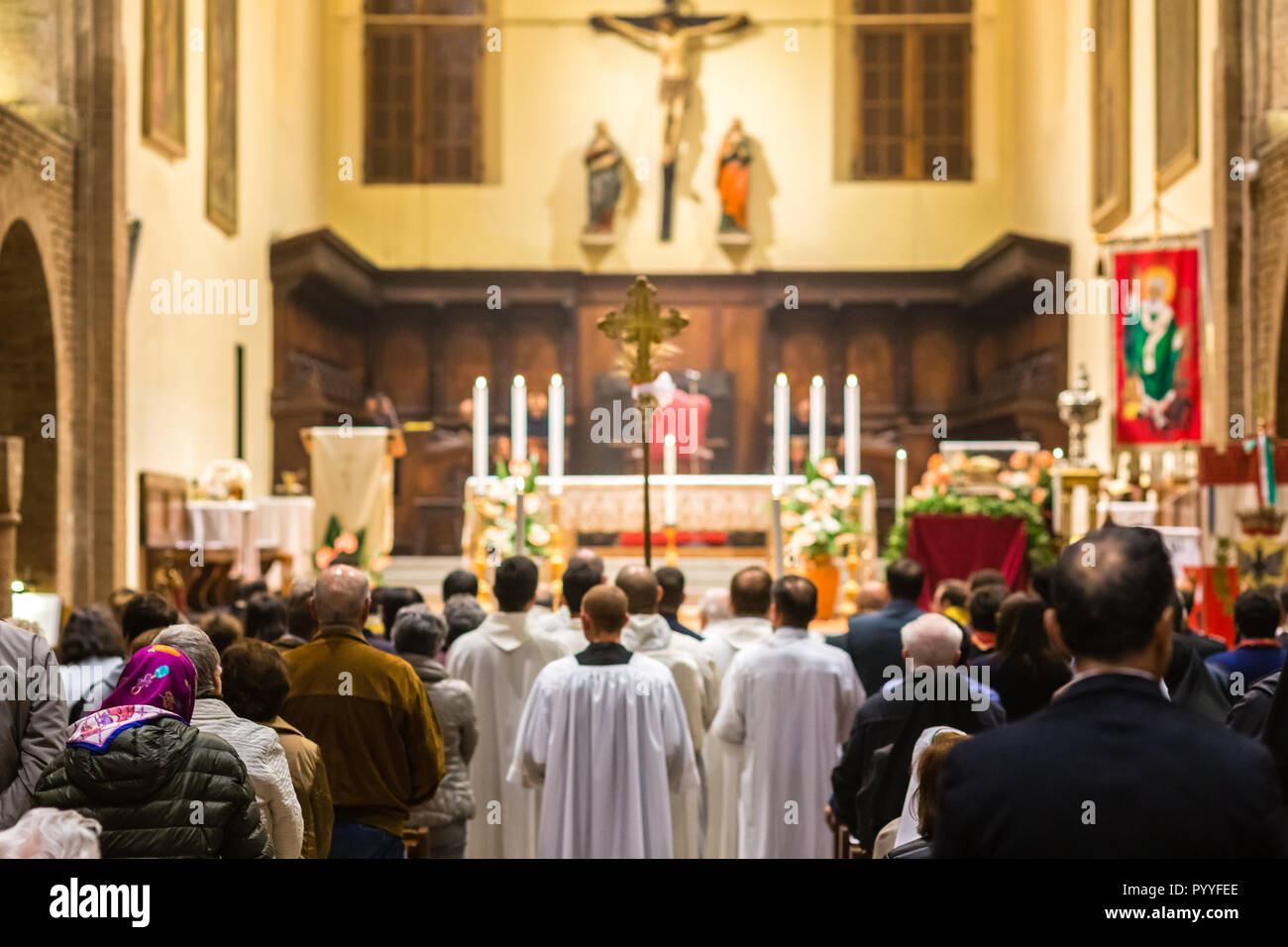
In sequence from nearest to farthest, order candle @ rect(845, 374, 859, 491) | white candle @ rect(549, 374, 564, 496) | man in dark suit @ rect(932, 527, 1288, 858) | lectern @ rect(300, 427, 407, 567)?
man in dark suit @ rect(932, 527, 1288, 858) < white candle @ rect(549, 374, 564, 496) < candle @ rect(845, 374, 859, 491) < lectern @ rect(300, 427, 407, 567)

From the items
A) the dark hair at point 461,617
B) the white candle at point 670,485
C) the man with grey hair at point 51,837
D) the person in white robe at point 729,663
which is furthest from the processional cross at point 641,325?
the man with grey hair at point 51,837

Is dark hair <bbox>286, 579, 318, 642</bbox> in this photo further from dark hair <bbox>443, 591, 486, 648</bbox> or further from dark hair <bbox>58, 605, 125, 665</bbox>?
dark hair <bbox>443, 591, 486, 648</bbox>

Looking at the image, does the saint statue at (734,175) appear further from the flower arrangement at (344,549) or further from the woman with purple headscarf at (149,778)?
the woman with purple headscarf at (149,778)

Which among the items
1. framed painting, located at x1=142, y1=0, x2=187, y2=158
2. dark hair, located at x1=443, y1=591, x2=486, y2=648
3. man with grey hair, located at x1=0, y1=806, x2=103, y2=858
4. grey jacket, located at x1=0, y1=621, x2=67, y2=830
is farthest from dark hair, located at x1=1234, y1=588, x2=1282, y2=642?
framed painting, located at x1=142, y1=0, x2=187, y2=158

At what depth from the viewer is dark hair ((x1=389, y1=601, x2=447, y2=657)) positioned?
4.89 metres

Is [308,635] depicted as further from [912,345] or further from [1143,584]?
[912,345]

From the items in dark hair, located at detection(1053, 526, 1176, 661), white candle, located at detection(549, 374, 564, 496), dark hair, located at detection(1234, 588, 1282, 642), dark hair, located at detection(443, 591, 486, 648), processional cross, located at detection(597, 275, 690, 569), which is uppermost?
processional cross, located at detection(597, 275, 690, 569)

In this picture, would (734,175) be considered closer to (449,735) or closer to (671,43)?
(671,43)

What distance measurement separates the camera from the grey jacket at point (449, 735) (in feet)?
16.1

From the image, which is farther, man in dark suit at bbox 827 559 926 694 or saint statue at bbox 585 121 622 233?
saint statue at bbox 585 121 622 233

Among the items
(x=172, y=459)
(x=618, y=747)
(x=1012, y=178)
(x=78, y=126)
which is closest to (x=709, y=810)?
(x=618, y=747)

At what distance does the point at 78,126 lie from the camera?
12.0 metres

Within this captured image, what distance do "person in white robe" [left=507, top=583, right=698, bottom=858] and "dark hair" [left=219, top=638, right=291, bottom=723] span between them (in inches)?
52.6

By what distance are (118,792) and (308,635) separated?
253cm
